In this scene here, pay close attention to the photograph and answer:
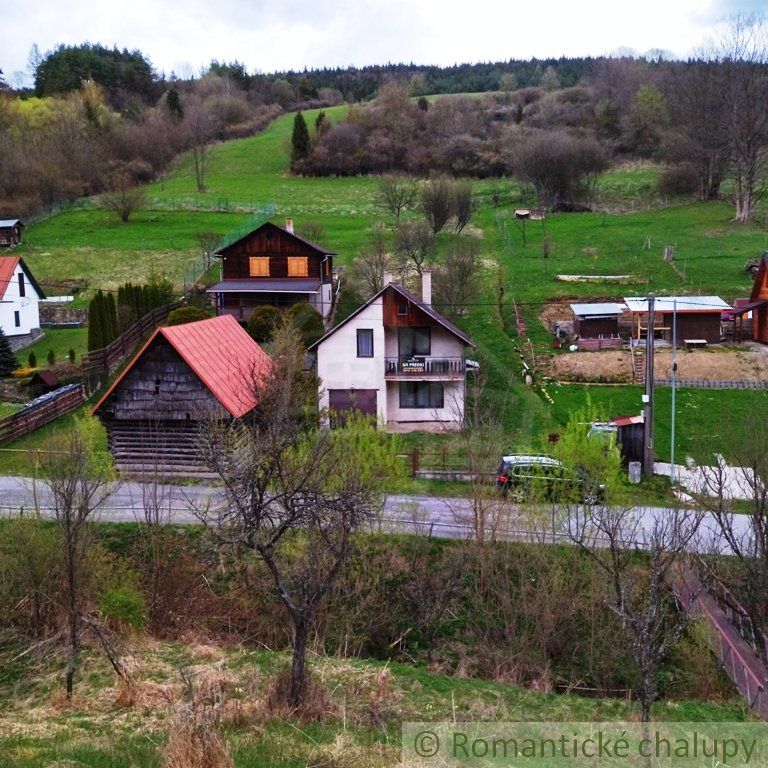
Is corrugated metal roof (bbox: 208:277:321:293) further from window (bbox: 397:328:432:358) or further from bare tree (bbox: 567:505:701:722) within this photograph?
bare tree (bbox: 567:505:701:722)

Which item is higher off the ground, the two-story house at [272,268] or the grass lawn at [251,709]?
the two-story house at [272,268]

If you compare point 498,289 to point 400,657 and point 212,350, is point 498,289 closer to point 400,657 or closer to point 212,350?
point 212,350

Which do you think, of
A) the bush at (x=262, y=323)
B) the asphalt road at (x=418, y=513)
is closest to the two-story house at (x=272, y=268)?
the bush at (x=262, y=323)

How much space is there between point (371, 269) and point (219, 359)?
62.9 feet

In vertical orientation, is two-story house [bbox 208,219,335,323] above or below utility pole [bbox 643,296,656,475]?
above

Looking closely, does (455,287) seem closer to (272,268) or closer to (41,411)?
(272,268)

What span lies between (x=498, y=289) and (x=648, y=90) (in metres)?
52.5

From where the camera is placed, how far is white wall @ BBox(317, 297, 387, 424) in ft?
107

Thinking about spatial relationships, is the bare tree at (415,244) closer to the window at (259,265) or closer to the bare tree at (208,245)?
the window at (259,265)

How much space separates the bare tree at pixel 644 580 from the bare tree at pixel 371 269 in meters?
25.2

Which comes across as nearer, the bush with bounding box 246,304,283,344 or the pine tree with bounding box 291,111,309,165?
the bush with bounding box 246,304,283,344

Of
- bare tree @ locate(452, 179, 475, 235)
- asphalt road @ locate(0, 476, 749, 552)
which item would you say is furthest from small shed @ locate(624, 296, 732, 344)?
bare tree @ locate(452, 179, 475, 235)

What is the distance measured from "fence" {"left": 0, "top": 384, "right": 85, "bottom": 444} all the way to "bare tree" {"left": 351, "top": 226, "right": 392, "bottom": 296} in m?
17.0

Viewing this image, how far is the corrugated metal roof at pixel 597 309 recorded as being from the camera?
40156 mm
